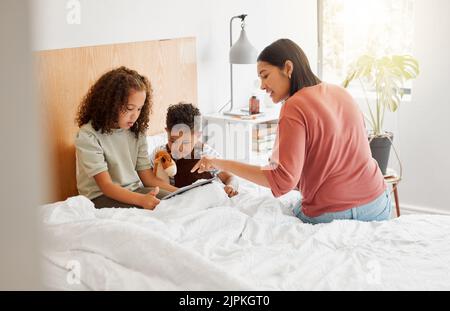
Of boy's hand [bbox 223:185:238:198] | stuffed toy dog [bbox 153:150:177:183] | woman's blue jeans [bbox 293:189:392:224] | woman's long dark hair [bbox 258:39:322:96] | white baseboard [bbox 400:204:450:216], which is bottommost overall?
white baseboard [bbox 400:204:450:216]

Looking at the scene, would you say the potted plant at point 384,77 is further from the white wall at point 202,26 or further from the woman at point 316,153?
the woman at point 316,153

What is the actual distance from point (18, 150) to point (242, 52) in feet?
8.61

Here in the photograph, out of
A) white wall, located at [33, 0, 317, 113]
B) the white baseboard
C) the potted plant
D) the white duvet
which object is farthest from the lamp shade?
the white baseboard

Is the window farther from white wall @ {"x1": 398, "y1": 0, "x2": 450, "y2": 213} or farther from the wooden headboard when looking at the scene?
the wooden headboard

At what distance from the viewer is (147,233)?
147cm

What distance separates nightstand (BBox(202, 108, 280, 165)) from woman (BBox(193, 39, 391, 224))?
3.08 ft

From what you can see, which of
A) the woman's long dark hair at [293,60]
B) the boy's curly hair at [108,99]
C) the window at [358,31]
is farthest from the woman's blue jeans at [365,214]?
the window at [358,31]

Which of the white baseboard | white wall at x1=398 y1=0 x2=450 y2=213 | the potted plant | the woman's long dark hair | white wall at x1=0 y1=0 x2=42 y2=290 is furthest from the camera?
the white baseboard

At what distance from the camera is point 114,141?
7.26 ft

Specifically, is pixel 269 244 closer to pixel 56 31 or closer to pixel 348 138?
pixel 348 138

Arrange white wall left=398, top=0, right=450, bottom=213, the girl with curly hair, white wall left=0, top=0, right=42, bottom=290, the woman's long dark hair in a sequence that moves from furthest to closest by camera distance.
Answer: white wall left=398, top=0, right=450, bottom=213 < the girl with curly hair < the woman's long dark hair < white wall left=0, top=0, right=42, bottom=290

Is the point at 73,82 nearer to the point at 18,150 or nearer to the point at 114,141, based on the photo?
the point at 114,141

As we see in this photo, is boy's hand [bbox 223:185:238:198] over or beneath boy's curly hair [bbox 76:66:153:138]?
beneath

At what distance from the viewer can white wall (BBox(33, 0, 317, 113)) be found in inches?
90.6
